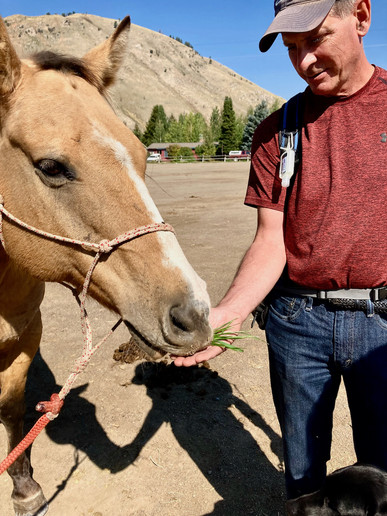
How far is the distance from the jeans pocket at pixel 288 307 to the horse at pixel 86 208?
0.52 m

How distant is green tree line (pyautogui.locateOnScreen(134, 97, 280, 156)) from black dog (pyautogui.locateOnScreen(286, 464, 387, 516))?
199ft

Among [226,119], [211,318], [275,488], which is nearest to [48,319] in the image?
[275,488]

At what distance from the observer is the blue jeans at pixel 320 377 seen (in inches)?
73.7

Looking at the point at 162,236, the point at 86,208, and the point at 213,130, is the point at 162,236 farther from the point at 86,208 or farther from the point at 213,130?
the point at 213,130

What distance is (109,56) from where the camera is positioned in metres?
2.47

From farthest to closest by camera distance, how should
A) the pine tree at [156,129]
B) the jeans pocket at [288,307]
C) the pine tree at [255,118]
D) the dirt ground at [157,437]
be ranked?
the pine tree at [156,129]
the pine tree at [255,118]
the dirt ground at [157,437]
the jeans pocket at [288,307]

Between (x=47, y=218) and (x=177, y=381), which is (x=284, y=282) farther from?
(x=177, y=381)

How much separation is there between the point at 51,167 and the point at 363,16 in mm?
1530

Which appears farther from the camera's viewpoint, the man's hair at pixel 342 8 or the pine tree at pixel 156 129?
the pine tree at pixel 156 129

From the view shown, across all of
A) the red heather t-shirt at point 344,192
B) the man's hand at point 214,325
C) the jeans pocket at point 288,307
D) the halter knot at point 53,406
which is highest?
the red heather t-shirt at point 344,192

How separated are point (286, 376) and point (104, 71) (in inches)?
79.8

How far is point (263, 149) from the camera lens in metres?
2.09

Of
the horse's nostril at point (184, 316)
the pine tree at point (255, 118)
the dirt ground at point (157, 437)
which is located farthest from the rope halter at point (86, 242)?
the pine tree at point (255, 118)

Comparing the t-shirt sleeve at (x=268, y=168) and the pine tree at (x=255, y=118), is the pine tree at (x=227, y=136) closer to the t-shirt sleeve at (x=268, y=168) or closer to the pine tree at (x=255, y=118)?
the pine tree at (x=255, y=118)
